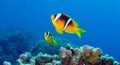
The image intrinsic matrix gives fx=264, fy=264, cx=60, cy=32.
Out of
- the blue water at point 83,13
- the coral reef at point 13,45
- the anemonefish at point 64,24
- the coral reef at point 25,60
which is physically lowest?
the anemonefish at point 64,24

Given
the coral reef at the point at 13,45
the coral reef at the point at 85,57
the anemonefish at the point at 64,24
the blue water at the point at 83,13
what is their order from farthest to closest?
the blue water at the point at 83,13 < the coral reef at the point at 13,45 < the coral reef at the point at 85,57 < the anemonefish at the point at 64,24

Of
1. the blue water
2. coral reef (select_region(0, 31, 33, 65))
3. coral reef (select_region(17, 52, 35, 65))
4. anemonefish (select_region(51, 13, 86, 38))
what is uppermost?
the blue water

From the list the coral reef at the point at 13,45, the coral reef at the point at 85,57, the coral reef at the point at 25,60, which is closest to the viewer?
the coral reef at the point at 85,57

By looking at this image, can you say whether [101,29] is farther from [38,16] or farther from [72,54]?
[72,54]

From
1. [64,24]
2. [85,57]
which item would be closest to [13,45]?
[85,57]

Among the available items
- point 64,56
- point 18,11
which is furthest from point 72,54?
point 18,11

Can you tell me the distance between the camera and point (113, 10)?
16200 cm

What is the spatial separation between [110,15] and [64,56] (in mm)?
159889

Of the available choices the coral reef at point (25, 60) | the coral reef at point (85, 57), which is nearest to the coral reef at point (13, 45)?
the coral reef at point (25, 60)

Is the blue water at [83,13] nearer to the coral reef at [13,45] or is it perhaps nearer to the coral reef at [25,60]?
the coral reef at [13,45]

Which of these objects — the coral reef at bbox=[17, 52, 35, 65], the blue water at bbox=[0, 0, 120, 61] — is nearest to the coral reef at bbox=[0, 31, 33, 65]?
the coral reef at bbox=[17, 52, 35, 65]

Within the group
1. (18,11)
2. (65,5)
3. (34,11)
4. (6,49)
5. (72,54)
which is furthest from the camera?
(65,5)

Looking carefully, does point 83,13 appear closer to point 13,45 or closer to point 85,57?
point 13,45

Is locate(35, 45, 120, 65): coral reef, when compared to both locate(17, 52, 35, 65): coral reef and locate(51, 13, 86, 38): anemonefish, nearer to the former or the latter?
locate(17, 52, 35, 65): coral reef
